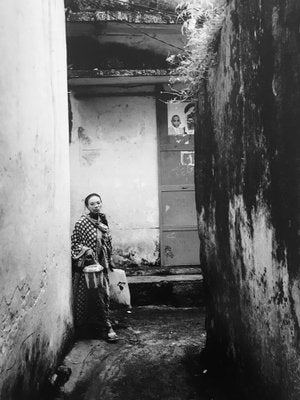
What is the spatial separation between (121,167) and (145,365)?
3884 millimetres

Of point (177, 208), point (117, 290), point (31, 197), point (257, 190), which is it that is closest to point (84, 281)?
point (117, 290)

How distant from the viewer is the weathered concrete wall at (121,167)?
7.68 metres

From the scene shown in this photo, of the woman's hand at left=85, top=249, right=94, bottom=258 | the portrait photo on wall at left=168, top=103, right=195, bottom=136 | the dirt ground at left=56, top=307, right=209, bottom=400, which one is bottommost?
the dirt ground at left=56, top=307, right=209, bottom=400

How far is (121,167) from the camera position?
773 centimetres

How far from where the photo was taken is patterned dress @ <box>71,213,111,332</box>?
5516 mm

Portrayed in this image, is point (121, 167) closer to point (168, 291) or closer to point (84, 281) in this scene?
point (168, 291)

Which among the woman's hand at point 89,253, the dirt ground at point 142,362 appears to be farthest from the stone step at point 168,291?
the woman's hand at point 89,253

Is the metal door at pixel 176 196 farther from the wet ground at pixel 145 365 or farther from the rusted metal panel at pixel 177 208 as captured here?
the wet ground at pixel 145 365

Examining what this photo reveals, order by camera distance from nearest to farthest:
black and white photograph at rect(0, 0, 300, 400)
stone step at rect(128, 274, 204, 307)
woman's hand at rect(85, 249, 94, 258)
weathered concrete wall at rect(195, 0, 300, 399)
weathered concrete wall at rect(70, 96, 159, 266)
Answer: weathered concrete wall at rect(195, 0, 300, 399) → black and white photograph at rect(0, 0, 300, 400) → woman's hand at rect(85, 249, 94, 258) → stone step at rect(128, 274, 204, 307) → weathered concrete wall at rect(70, 96, 159, 266)

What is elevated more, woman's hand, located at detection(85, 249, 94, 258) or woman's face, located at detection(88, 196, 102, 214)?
woman's face, located at detection(88, 196, 102, 214)

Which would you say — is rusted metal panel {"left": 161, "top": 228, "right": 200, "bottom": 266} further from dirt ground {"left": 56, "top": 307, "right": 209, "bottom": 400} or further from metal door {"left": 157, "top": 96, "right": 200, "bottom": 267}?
dirt ground {"left": 56, "top": 307, "right": 209, "bottom": 400}

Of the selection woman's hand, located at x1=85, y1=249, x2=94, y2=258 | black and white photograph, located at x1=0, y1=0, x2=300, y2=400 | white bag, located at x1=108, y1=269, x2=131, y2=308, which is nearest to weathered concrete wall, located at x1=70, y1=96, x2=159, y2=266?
black and white photograph, located at x1=0, y1=0, x2=300, y2=400

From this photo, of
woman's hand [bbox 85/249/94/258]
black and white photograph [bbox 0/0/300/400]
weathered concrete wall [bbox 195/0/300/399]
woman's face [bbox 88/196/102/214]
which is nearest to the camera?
weathered concrete wall [bbox 195/0/300/399]

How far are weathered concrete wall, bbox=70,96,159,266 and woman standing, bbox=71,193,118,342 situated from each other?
6.40ft
